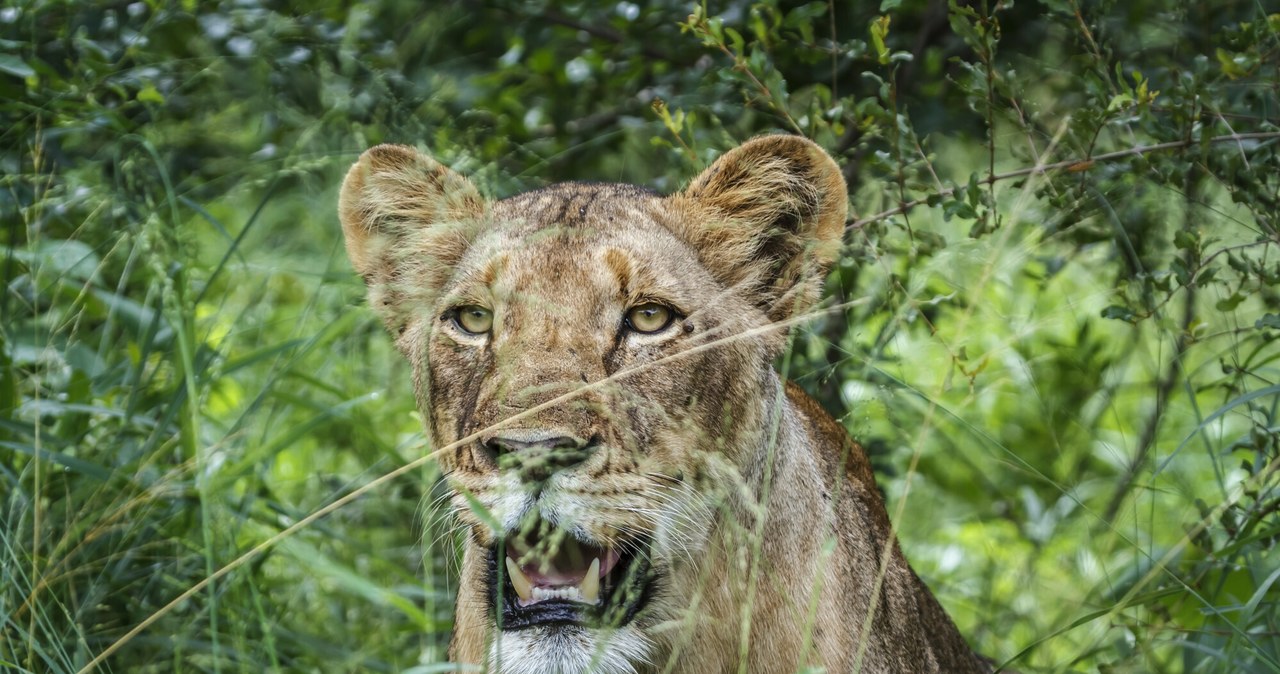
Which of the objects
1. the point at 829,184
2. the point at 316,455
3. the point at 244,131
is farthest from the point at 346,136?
the point at 829,184

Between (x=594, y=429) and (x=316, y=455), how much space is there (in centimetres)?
315

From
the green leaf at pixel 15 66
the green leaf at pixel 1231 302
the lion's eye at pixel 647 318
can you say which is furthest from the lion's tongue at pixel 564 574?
the green leaf at pixel 15 66

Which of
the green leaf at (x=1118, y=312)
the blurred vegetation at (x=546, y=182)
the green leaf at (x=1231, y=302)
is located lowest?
the blurred vegetation at (x=546, y=182)

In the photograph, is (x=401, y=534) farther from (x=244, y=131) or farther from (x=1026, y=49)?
(x=1026, y=49)

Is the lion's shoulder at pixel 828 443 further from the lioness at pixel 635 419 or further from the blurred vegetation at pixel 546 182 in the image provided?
the blurred vegetation at pixel 546 182

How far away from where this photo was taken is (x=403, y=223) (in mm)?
3523

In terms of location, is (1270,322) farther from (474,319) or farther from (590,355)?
(474,319)

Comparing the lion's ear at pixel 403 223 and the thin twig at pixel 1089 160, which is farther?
the lion's ear at pixel 403 223

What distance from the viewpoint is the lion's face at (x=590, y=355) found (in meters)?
2.66

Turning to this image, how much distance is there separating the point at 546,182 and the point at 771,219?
5.02 ft

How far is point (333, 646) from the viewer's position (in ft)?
12.8

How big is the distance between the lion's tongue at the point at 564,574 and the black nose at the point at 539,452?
7.7 inches

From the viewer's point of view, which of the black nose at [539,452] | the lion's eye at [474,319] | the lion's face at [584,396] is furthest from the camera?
the lion's eye at [474,319]

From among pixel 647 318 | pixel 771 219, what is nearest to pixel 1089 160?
pixel 771 219
